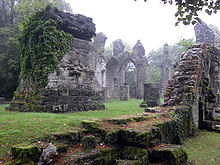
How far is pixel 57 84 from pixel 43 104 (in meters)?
1.17

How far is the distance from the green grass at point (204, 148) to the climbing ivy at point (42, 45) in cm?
615

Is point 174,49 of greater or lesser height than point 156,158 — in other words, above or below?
above

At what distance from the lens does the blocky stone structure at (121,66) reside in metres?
30.3

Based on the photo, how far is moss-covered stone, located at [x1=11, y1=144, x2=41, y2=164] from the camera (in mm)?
3147

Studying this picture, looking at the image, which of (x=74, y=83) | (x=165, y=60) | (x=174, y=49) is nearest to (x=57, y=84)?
(x=74, y=83)

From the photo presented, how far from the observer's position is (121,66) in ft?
106

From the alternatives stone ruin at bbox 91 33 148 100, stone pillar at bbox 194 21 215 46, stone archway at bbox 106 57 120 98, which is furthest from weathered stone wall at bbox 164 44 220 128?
stone archway at bbox 106 57 120 98

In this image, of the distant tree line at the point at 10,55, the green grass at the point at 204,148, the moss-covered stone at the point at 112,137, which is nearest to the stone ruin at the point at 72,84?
the moss-covered stone at the point at 112,137

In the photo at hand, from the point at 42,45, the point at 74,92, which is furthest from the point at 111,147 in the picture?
the point at 42,45

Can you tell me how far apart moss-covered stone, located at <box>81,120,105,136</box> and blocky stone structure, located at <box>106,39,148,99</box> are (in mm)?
25037

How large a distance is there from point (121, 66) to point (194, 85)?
2524cm

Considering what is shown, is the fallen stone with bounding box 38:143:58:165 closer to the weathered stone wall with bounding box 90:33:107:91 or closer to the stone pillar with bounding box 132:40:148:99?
the weathered stone wall with bounding box 90:33:107:91

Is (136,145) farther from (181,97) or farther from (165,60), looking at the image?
(165,60)

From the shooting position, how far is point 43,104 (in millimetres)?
7938
